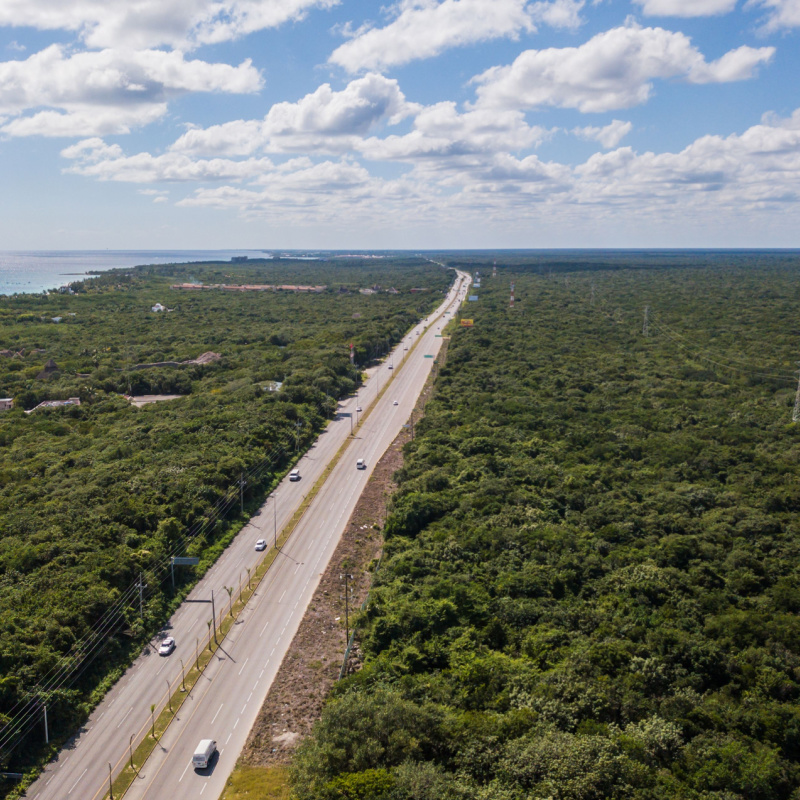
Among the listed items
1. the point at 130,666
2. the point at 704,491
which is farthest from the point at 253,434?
the point at 704,491

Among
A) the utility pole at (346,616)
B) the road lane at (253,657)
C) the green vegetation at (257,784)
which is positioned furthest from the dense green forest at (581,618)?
the road lane at (253,657)

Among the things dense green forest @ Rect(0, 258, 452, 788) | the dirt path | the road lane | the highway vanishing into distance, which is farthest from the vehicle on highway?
the dirt path

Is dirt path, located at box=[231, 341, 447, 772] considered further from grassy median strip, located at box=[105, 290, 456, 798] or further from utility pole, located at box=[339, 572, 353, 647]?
grassy median strip, located at box=[105, 290, 456, 798]

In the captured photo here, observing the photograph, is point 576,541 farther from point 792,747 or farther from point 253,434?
point 253,434

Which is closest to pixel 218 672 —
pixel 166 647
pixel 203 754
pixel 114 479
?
pixel 166 647

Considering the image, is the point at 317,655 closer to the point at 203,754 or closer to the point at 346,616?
the point at 346,616

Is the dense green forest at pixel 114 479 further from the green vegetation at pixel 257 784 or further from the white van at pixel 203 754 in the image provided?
the green vegetation at pixel 257 784

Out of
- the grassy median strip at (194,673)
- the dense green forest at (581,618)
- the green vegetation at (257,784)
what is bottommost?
the green vegetation at (257,784)
